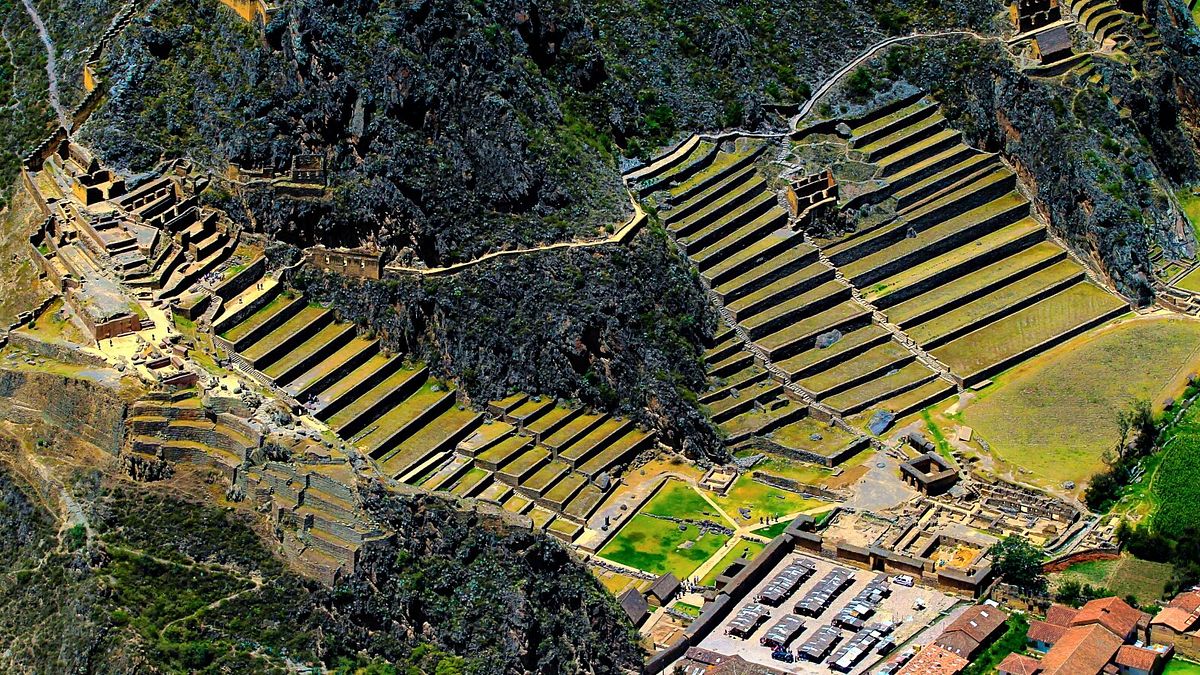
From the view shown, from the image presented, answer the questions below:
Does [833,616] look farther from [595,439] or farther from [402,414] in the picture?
[402,414]

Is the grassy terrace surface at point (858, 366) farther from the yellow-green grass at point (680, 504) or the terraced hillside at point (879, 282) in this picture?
the yellow-green grass at point (680, 504)

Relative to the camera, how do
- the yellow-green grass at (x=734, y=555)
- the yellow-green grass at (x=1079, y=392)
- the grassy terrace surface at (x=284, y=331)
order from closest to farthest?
1. the yellow-green grass at (x=734, y=555)
2. the grassy terrace surface at (x=284, y=331)
3. the yellow-green grass at (x=1079, y=392)


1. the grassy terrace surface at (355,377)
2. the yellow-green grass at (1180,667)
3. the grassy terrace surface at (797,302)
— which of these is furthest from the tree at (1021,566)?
the grassy terrace surface at (355,377)

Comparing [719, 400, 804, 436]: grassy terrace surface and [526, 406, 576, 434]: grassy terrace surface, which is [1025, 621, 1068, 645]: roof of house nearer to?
[719, 400, 804, 436]: grassy terrace surface

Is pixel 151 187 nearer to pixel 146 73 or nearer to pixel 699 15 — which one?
pixel 146 73

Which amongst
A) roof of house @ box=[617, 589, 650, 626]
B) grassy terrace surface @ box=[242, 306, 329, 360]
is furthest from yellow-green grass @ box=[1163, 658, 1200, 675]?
grassy terrace surface @ box=[242, 306, 329, 360]

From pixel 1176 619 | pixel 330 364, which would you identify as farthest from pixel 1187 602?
pixel 330 364
